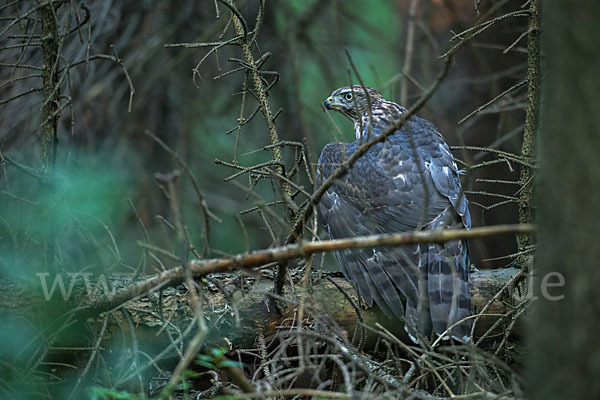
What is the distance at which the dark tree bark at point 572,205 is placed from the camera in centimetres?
139

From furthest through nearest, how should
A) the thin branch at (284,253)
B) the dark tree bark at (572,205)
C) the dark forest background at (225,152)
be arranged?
1. the thin branch at (284,253)
2. the dark forest background at (225,152)
3. the dark tree bark at (572,205)

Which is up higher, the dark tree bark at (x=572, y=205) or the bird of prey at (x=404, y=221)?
the dark tree bark at (x=572, y=205)

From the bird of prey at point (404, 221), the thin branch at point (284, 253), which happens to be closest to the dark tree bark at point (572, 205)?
the thin branch at point (284, 253)

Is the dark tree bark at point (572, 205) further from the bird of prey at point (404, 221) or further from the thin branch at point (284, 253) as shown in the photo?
the bird of prey at point (404, 221)

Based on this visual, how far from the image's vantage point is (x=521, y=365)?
3572 millimetres

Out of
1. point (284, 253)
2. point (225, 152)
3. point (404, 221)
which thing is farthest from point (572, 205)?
point (225, 152)

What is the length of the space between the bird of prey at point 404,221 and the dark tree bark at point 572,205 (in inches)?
68.0

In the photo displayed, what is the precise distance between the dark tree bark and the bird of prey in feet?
5.66

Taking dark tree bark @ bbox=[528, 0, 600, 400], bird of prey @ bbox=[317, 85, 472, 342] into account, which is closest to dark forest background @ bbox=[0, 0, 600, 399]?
dark tree bark @ bbox=[528, 0, 600, 400]

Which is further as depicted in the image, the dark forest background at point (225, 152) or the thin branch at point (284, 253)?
the thin branch at point (284, 253)

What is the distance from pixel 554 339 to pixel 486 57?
4732mm

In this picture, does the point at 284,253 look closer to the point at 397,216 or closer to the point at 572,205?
the point at 572,205

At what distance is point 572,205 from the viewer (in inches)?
55.3

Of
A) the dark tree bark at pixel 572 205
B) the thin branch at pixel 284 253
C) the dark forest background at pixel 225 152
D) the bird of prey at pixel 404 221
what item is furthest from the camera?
the bird of prey at pixel 404 221
